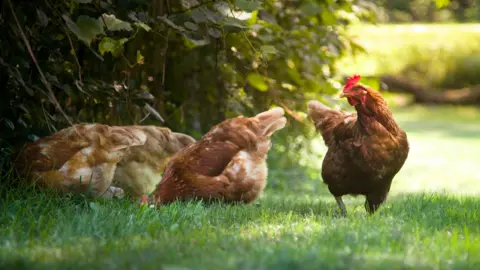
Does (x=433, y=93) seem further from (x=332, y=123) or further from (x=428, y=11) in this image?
(x=332, y=123)

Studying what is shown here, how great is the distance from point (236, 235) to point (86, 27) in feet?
4.16

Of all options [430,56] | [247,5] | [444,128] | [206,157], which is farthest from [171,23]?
[430,56]

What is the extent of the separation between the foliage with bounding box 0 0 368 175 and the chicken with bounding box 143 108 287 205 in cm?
42

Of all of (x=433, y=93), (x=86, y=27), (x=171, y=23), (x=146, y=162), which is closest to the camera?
(x=86, y=27)

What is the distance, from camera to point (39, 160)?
4590 mm

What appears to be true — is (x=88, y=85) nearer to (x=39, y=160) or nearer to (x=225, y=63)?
(x=39, y=160)

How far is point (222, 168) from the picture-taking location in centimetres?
486

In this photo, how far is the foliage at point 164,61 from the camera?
4.42 m

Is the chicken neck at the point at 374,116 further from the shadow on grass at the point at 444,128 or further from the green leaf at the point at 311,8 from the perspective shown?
the shadow on grass at the point at 444,128

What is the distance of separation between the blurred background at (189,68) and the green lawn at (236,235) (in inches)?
22.5

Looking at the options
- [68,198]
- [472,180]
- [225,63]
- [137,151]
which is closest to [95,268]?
[68,198]

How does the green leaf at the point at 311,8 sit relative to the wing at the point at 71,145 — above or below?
above

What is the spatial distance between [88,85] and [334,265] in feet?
8.24

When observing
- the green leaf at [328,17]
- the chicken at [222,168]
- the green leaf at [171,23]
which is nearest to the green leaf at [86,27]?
the green leaf at [171,23]
